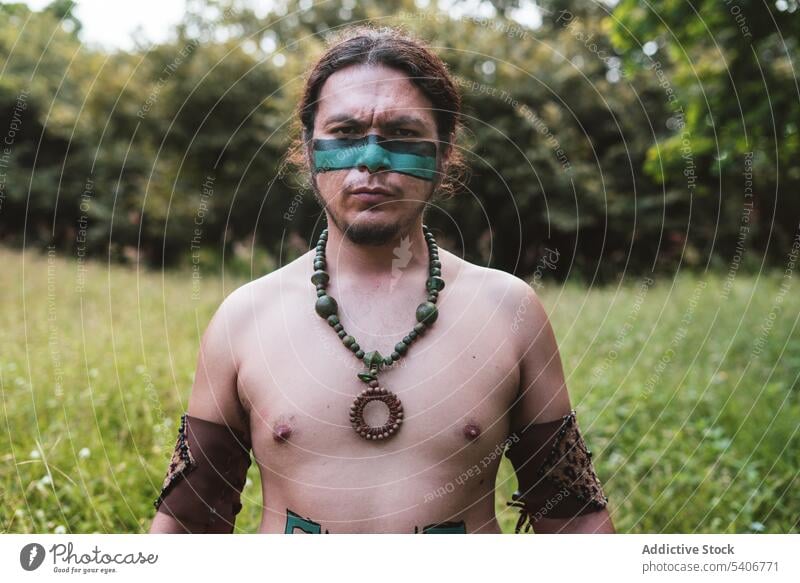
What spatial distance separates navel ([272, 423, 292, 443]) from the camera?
5.81 ft

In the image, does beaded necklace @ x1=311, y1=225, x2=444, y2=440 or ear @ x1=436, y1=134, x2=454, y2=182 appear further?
ear @ x1=436, y1=134, x2=454, y2=182

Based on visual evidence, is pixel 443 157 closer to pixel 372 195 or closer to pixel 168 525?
pixel 372 195

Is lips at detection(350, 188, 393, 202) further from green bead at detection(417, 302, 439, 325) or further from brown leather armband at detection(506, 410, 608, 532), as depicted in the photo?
brown leather armband at detection(506, 410, 608, 532)

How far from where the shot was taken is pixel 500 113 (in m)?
8.59

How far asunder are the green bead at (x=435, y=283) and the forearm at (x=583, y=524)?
2.21 feet

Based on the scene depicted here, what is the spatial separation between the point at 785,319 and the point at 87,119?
962cm

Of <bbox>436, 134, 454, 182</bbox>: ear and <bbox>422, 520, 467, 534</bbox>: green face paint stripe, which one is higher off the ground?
<bbox>436, 134, 454, 182</bbox>: ear

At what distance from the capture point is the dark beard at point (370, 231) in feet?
5.92

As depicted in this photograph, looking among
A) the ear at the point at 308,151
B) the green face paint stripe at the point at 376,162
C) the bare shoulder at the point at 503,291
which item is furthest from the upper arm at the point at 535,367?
the ear at the point at 308,151

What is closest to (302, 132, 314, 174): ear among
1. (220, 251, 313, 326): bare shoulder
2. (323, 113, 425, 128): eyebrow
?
(323, 113, 425, 128): eyebrow

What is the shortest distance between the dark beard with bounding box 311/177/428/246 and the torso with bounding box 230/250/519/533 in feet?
0.47

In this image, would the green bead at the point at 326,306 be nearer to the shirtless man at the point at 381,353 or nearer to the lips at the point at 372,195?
the shirtless man at the point at 381,353

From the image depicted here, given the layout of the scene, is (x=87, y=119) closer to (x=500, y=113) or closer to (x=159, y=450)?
(x=500, y=113)
